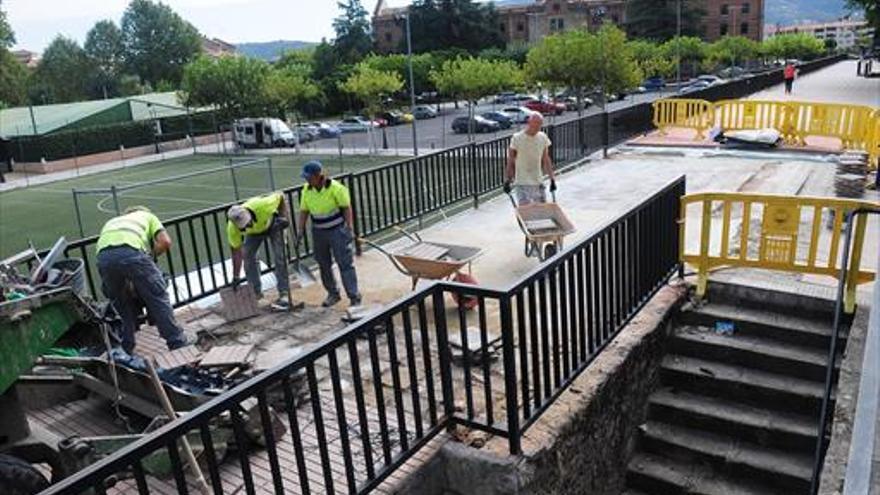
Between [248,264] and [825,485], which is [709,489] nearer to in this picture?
[825,485]

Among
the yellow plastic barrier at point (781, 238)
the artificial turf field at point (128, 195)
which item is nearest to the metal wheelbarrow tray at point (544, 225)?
the yellow plastic barrier at point (781, 238)

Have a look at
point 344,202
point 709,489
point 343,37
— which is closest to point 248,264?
point 344,202

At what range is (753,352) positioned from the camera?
5746mm

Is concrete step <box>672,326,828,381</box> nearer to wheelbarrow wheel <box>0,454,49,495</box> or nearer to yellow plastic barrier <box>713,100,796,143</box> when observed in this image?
wheelbarrow wheel <box>0,454,49,495</box>

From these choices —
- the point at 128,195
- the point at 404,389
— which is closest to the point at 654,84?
the point at 128,195

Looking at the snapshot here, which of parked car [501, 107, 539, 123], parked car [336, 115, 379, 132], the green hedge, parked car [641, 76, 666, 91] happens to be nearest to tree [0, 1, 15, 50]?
the green hedge

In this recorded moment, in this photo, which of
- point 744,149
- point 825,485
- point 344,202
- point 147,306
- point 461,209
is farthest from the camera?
point 744,149

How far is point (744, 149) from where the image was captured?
1480 cm

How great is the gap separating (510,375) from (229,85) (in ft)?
152

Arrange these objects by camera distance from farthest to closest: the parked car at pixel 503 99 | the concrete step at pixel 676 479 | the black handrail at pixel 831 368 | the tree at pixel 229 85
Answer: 1. the parked car at pixel 503 99
2. the tree at pixel 229 85
3. the concrete step at pixel 676 479
4. the black handrail at pixel 831 368

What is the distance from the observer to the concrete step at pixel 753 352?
5547 mm

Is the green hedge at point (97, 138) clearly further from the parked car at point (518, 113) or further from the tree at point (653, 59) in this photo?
the tree at point (653, 59)

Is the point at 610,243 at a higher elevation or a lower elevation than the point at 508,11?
lower

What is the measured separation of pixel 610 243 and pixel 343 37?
8556 centimetres
